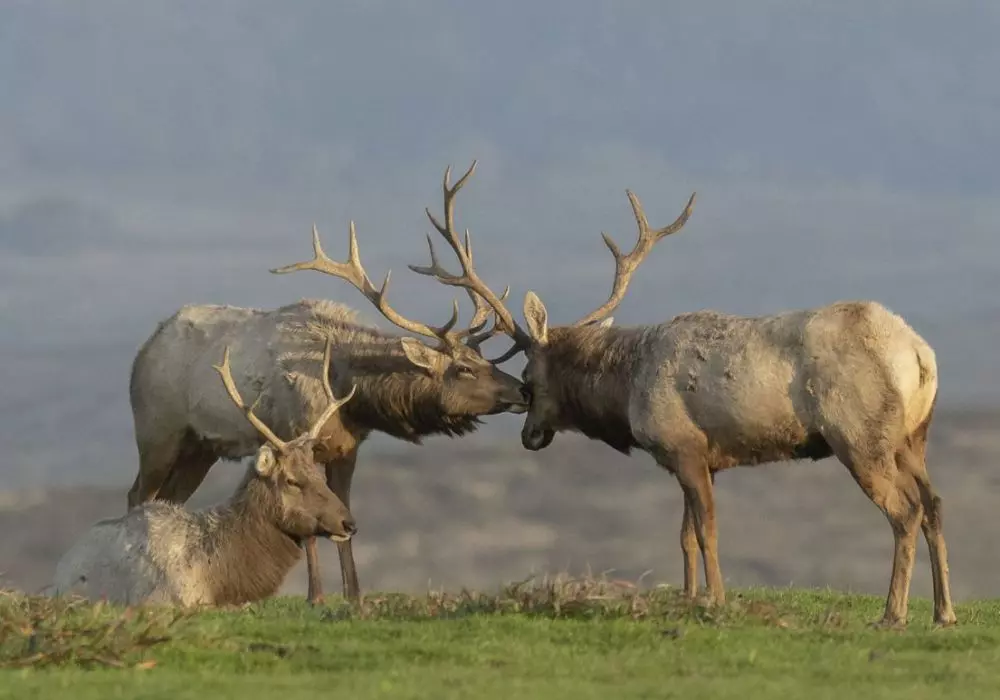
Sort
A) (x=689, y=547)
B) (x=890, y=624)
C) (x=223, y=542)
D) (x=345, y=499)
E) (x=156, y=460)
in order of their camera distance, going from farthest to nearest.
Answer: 1. (x=156, y=460)
2. (x=345, y=499)
3. (x=689, y=547)
4. (x=223, y=542)
5. (x=890, y=624)

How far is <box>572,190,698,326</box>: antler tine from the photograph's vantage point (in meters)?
14.7

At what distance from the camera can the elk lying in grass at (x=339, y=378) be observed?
1410 cm

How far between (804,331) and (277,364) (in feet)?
16.4

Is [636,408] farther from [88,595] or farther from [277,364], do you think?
[88,595]

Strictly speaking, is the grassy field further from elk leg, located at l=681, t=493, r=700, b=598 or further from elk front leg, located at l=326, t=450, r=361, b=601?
elk front leg, located at l=326, t=450, r=361, b=601

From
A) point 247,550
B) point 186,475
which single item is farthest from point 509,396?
point 186,475

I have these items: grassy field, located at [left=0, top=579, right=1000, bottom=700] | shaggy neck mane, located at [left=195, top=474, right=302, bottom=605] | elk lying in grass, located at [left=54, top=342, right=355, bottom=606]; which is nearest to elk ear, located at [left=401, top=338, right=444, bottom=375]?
elk lying in grass, located at [left=54, top=342, right=355, bottom=606]

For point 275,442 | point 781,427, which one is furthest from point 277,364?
point 781,427

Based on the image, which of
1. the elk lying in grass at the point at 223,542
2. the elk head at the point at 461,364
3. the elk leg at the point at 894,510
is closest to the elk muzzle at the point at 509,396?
the elk head at the point at 461,364

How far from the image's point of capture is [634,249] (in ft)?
48.8

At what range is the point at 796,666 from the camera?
8664 millimetres

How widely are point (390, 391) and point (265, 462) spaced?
9.23 feet

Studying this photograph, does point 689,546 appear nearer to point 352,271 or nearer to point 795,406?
point 795,406

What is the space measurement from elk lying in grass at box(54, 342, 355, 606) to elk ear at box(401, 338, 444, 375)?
2518mm
